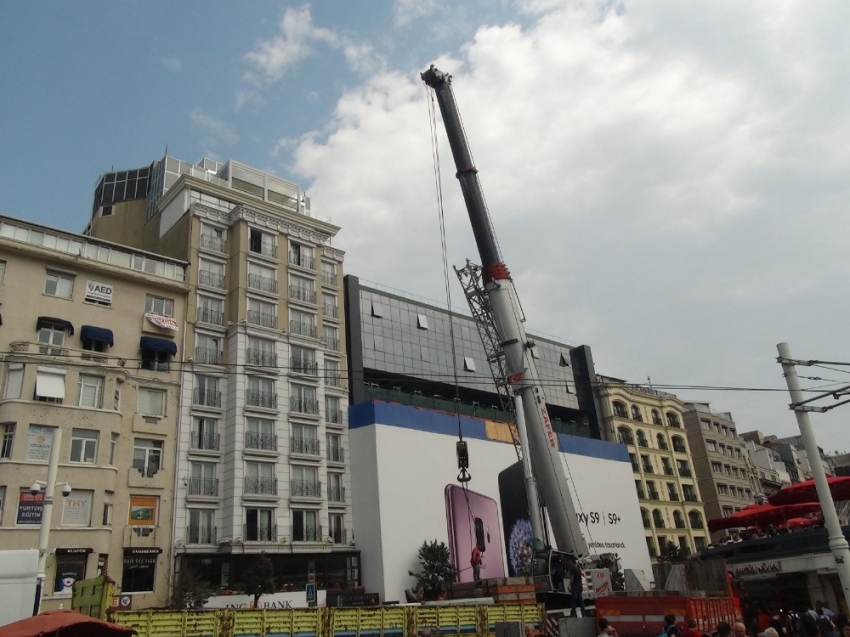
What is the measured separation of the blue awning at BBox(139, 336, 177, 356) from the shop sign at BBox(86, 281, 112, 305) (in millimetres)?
3122

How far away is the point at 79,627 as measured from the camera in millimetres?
13641

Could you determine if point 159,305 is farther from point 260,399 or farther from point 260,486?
point 260,486

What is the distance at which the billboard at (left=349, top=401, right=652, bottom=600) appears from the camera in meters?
47.3

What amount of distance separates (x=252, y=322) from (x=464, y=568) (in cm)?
2300

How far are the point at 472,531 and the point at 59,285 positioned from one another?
1288 inches

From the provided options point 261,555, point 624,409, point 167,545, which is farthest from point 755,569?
point 624,409

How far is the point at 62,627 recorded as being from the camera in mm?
13094

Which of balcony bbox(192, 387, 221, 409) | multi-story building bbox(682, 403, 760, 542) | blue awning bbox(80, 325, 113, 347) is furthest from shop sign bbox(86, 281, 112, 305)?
multi-story building bbox(682, 403, 760, 542)

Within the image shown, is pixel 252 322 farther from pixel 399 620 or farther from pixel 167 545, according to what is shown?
pixel 399 620

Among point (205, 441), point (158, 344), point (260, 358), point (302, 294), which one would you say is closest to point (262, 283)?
point (302, 294)

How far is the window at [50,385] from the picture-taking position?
3753cm

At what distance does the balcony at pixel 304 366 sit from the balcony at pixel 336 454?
541cm

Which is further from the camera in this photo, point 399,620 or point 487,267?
point 487,267

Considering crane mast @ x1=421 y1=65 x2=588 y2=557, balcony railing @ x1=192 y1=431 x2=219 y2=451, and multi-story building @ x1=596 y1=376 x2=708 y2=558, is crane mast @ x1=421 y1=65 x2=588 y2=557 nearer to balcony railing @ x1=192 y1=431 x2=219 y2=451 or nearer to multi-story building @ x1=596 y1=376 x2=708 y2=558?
balcony railing @ x1=192 y1=431 x2=219 y2=451
